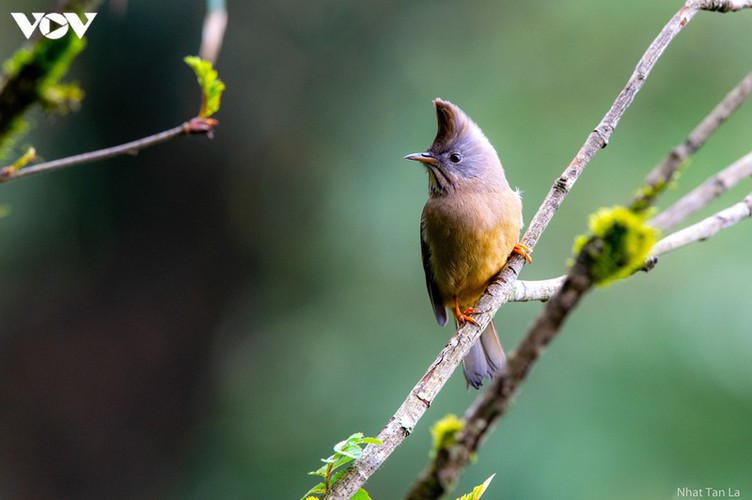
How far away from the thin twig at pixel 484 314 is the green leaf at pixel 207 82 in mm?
760

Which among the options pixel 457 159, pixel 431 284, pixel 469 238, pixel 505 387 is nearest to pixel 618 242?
pixel 505 387

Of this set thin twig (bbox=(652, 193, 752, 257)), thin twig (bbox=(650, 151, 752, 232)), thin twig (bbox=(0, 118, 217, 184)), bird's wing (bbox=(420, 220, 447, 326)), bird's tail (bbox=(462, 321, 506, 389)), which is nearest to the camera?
thin twig (bbox=(650, 151, 752, 232))

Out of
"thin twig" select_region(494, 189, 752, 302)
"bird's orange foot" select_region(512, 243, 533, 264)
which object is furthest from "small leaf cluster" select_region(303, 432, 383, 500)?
"bird's orange foot" select_region(512, 243, 533, 264)

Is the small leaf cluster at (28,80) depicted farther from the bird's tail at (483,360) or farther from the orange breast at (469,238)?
the bird's tail at (483,360)

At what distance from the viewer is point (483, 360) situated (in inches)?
172

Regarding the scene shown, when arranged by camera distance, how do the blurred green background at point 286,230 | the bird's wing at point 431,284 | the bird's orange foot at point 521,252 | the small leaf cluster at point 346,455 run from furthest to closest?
the blurred green background at point 286,230 < the bird's wing at point 431,284 < the bird's orange foot at point 521,252 < the small leaf cluster at point 346,455

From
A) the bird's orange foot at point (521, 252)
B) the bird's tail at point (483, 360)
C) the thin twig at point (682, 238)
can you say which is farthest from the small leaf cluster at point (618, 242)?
the bird's tail at point (483, 360)

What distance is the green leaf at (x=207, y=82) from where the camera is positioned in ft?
4.30

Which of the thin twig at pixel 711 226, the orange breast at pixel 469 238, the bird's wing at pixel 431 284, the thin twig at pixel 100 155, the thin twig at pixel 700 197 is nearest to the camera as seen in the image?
the thin twig at pixel 700 197

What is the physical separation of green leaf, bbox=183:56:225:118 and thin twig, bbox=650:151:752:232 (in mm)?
713

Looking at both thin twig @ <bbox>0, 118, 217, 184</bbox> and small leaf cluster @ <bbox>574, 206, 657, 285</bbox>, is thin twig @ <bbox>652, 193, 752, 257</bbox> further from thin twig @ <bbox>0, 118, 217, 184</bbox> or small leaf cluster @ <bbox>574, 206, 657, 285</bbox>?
thin twig @ <bbox>0, 118, 217, 184</bbox>

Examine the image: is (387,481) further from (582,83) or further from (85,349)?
(582,83)

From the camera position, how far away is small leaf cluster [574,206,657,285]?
3.15 feet

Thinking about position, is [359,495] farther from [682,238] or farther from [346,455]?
[682,238]
